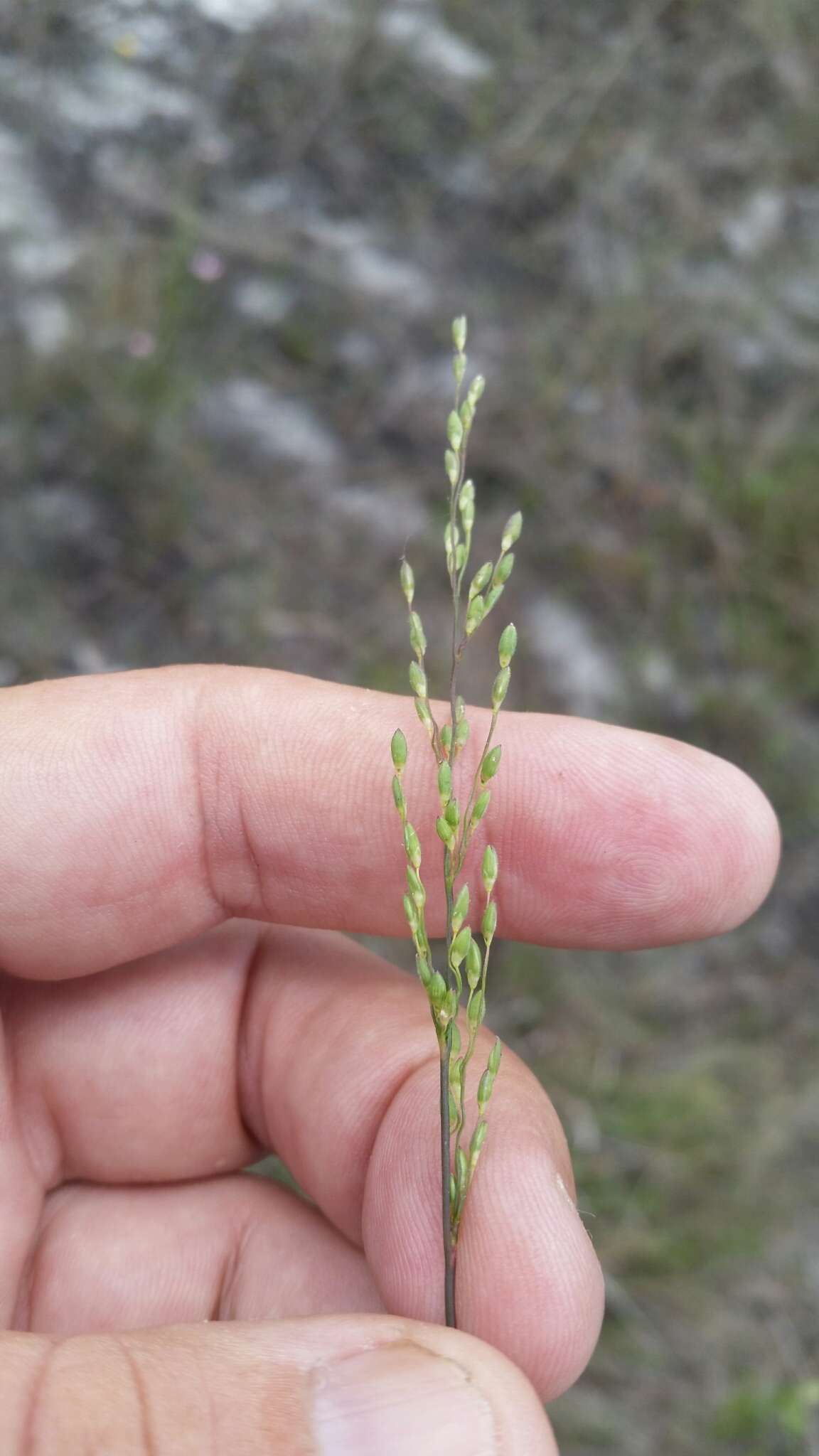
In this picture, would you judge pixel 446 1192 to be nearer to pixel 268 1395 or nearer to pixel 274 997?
pixel 268 1395

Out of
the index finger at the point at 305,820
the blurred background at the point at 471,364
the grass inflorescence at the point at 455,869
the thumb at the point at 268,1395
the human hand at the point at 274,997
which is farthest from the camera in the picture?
the blurred background at the point at 471,364

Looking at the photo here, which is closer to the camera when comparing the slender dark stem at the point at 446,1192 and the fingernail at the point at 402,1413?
the fingernail at the point at 402,1413

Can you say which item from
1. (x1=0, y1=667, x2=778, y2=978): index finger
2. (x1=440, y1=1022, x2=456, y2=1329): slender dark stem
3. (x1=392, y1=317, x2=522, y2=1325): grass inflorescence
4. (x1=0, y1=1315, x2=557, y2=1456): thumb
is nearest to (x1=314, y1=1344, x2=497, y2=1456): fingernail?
(x1=0, y1=1315, x2=557, y2=1456): thumb

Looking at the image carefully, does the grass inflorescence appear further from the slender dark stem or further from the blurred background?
the blurred background

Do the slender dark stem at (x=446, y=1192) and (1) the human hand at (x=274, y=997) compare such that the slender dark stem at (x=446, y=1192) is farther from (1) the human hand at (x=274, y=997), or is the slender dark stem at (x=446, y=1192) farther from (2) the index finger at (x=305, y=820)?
(2) the index finger at (x=305, y=820)

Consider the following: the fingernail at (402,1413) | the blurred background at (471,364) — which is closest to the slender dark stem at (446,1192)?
the fingernail at (402,1413)

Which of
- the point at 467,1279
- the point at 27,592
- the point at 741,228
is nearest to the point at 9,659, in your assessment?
the point at 27,592

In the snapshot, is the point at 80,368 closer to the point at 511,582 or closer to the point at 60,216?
the point at 60,216
